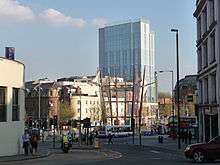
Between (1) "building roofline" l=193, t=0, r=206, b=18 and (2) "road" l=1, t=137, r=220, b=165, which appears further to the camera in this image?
(1) "building roofline" l=193, t=0, r=206, b=18

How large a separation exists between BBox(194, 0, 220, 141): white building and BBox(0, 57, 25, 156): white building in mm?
18899

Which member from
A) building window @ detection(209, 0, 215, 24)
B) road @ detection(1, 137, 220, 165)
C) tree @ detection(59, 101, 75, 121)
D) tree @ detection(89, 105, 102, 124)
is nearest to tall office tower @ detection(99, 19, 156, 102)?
tree @ detection(89, 105, 102, 124)

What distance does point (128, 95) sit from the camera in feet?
552

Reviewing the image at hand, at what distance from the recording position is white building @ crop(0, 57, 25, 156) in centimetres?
3441

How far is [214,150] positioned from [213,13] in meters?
25.4

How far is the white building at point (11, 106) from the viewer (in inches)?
1355

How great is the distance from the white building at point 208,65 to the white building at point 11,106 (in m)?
18.9

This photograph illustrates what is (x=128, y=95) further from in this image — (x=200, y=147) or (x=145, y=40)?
(x=200, y=147)

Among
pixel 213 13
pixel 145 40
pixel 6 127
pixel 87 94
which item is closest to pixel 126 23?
pixel 145 40

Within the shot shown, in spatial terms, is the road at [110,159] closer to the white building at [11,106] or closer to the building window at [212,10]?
the white building at [11,106]

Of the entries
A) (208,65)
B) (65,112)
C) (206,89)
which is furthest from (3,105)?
(65,112)

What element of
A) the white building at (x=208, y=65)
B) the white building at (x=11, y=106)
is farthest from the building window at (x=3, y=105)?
the white building at (x=208, y=65)

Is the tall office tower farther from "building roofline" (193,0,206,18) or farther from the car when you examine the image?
the car

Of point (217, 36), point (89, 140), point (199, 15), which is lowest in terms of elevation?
point (89, 140)
